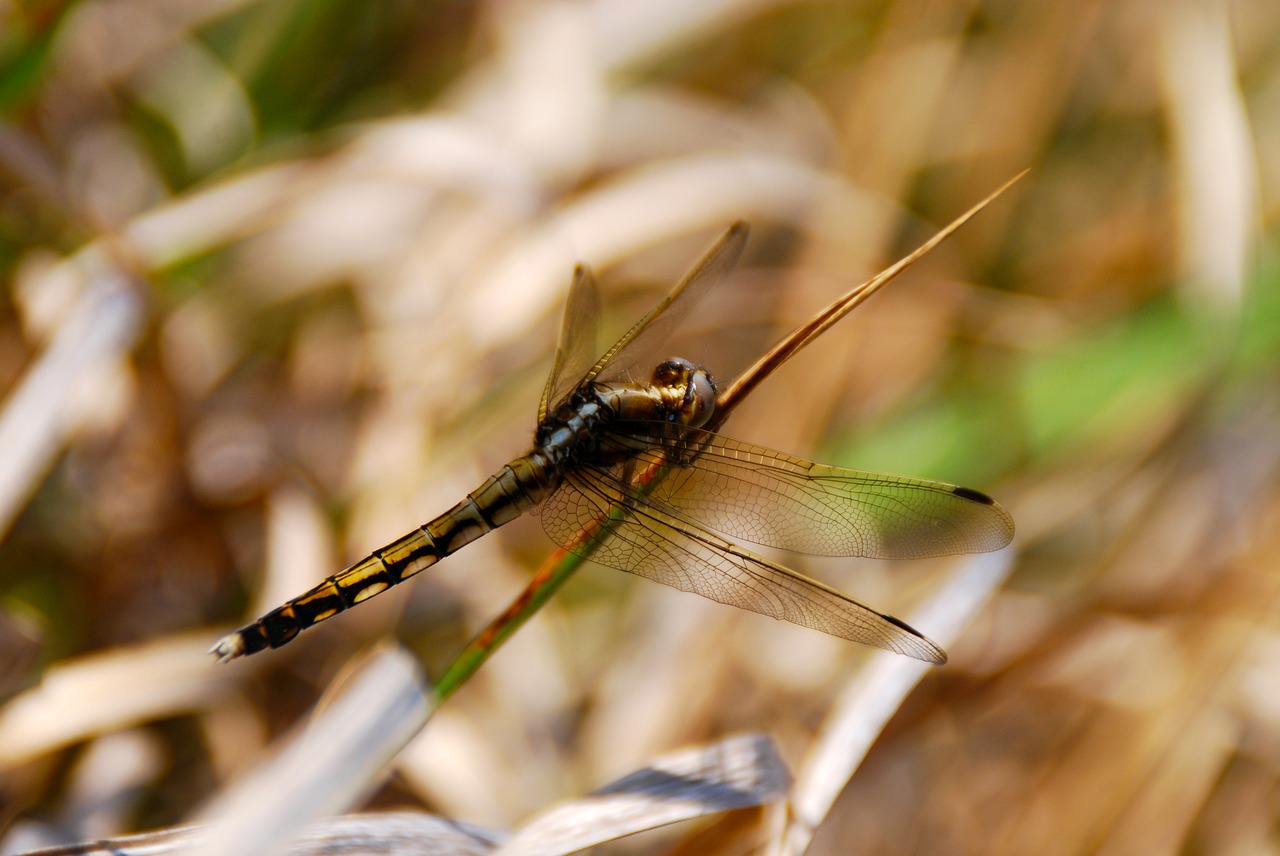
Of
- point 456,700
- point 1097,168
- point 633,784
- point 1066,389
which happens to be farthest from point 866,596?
point 1097,168

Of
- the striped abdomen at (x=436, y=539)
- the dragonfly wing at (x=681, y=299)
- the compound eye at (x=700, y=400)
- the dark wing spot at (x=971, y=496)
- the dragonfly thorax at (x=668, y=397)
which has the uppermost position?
the dragonfly wing at (x=681, y=299)

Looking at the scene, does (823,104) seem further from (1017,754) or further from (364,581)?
(364,581)

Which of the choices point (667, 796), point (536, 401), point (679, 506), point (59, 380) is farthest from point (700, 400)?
point (59, 380)

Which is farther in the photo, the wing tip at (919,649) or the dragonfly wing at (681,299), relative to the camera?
the dragonfly wing at (681,299)

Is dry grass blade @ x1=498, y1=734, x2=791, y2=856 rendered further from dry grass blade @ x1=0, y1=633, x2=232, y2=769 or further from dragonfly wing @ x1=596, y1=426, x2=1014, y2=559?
dry grass blade @ x1=0, y1=633, x2=232, y2=769

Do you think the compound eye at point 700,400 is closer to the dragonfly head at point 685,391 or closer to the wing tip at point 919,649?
the dragonfly head at point 685,391

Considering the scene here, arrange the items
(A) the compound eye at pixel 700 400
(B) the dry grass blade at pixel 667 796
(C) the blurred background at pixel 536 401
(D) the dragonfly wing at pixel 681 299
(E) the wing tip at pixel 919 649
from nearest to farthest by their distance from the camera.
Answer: (B) the dry grass blade at pixel 667 796 → (E) the wing tip at pixel 919 649 → (A) the compound eye at pixel 700 400 → (D) the dragonfly wing at pixel 681 299 → (C) the blurred background at pixel 536 401

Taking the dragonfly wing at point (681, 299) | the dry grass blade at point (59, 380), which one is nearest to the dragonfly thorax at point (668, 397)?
the dragonfly wing at point (681, 299)
